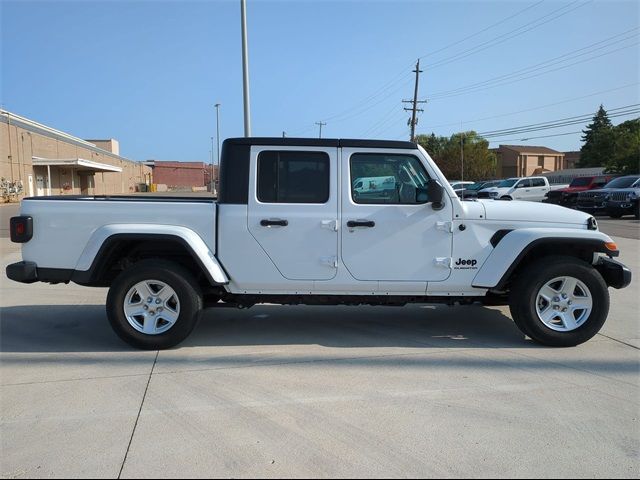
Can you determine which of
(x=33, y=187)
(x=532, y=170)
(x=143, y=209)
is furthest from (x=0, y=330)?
(x=532, y=170)

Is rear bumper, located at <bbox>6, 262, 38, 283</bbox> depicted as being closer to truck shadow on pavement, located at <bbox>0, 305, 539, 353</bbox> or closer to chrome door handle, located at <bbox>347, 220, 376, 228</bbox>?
truck shadow on pavement, located at <bbox>0, 305, 539, 353</bbox>

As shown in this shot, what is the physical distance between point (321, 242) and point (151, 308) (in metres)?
1.75

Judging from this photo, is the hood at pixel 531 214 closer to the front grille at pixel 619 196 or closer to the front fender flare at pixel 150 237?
the front fender flare at pixel 150 237

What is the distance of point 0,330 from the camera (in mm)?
5672

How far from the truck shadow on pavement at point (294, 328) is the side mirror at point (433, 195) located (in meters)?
1.42

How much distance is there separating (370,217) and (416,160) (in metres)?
0.72

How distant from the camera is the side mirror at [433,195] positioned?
4719 millimetres

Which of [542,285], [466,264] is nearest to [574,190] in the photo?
[542,285]

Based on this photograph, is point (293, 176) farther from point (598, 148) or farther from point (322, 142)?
point (598, 148)

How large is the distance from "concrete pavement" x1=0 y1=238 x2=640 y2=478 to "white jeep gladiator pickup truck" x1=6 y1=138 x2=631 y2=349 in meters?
0.50

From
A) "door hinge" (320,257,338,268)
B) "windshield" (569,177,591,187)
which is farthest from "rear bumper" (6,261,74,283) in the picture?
"windshield" (569,177,591,187)

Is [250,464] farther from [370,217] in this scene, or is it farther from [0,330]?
[0,330]

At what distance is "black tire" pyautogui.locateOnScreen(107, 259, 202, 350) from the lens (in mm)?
4762

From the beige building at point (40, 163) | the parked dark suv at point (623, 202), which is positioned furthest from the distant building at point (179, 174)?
the parked dark suv at point (623, 202)
